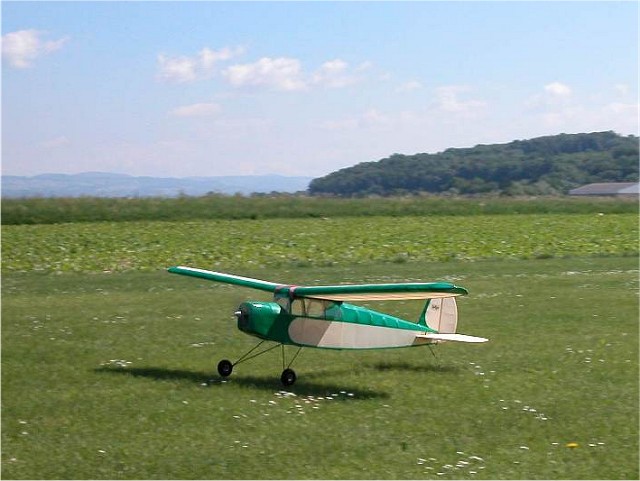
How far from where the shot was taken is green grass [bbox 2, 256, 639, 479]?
349 inches

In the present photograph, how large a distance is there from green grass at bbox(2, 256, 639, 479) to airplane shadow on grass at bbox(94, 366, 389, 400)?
0.04 meters

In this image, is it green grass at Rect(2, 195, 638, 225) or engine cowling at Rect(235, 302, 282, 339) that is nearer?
engine cowling at Rect(235, 302, 282, 339)

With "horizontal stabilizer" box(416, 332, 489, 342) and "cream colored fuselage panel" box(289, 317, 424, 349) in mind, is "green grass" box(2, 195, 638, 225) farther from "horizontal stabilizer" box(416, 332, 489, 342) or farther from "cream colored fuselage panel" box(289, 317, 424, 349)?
"cream colored fuselage panel" box(289, 317, 424, 349)

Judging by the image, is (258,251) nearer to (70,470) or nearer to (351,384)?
(351,384)

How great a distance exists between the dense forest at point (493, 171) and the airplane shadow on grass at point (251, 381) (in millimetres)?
71697

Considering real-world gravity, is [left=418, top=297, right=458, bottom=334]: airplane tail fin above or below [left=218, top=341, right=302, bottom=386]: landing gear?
above

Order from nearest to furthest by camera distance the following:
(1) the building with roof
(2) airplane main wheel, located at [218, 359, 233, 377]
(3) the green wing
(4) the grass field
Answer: (4) the grass field
(3) the green wing
(2) airplane main wheel, located at [218, 359, 233, 377]
(1) the building with roof

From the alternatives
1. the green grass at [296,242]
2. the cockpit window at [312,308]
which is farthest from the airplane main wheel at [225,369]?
the green grass at [296,242]

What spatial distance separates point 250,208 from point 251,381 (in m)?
35.2

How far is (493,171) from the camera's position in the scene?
94750mm

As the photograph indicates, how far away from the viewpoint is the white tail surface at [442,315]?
519 inches

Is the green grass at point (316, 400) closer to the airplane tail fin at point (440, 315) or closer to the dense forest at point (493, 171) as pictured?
the airplane tail fin at point (440, 315)

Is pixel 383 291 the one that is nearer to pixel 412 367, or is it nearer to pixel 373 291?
pixel 373 291

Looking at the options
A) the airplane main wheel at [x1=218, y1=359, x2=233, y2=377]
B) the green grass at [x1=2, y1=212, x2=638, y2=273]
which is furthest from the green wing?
the green grass at [x1=2, y1=212, x2=638, y2=273]
